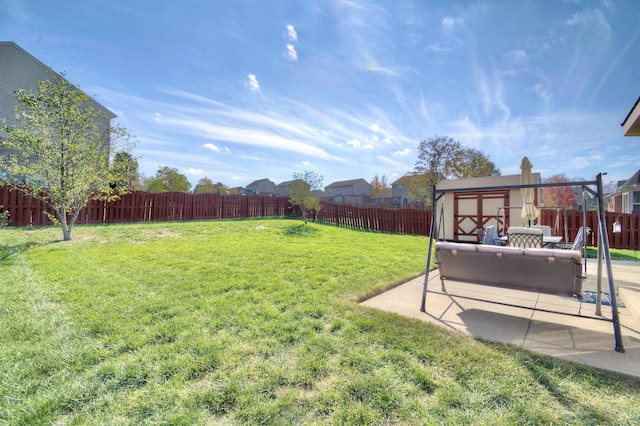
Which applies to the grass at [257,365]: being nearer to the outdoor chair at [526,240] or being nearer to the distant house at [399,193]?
the outdoor chair at [526,240]

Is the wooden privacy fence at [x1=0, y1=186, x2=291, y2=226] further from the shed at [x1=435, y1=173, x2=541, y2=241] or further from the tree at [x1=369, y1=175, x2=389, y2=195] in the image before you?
the tree at [x1=369, y1=175, x2=389, y2=195]

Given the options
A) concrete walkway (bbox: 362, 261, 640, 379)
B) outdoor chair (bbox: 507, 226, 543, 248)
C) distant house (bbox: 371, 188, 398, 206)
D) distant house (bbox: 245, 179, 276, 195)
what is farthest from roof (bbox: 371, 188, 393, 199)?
concrete walkway (bbox: 362, 261, 640, 379)

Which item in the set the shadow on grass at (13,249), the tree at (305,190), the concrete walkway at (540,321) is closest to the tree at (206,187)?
the tree at (305,190)

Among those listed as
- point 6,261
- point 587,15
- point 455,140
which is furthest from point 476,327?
point 455,140

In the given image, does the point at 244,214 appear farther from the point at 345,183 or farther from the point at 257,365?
the point at 345,183

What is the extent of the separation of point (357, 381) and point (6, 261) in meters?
7.80

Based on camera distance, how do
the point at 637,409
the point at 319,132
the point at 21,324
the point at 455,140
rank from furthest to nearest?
the point at 455,140 < the point at 319,132 < the point at 21,324 < the point at 637,409

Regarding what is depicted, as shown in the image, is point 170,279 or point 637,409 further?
point 170,279

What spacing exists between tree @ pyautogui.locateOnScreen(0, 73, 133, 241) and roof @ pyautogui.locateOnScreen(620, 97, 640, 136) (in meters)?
13.8

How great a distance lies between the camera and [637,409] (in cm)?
165

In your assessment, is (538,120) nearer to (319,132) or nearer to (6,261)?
(319,132)

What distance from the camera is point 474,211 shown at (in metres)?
13.1

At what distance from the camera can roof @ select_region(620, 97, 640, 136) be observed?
480 centimetres

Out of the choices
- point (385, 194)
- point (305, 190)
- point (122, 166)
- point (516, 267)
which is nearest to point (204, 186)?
point (385, 194)
